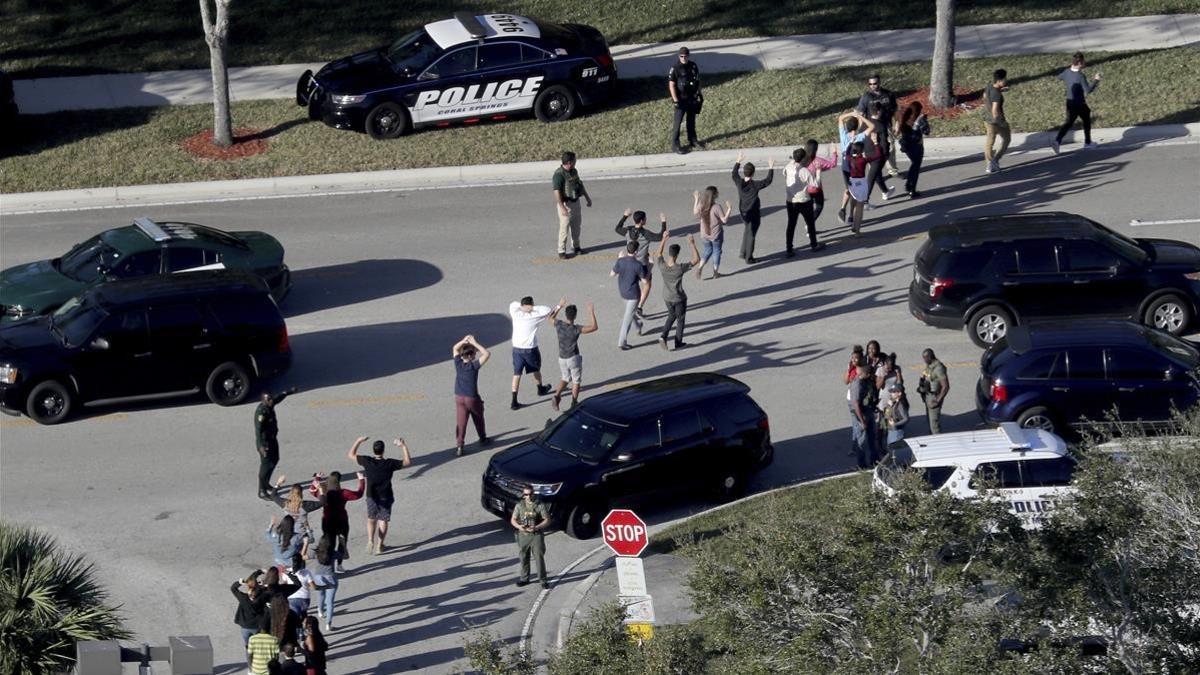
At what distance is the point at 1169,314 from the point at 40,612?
1634 cm

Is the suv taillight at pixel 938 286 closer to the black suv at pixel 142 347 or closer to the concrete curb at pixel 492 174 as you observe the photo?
the concrete curb at pixel 492 174

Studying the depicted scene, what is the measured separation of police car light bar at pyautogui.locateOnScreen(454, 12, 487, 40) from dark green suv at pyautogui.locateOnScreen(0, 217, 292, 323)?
7.14 m

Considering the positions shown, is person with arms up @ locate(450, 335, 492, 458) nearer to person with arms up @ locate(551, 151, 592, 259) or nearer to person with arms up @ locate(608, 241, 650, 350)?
person with arms up @ locate(608, 241, 650, 350)

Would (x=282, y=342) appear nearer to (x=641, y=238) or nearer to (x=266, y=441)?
(x=266, y=441)

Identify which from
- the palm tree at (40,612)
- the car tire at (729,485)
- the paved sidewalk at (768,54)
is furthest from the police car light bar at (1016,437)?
the paved sidewalk at (768,54)

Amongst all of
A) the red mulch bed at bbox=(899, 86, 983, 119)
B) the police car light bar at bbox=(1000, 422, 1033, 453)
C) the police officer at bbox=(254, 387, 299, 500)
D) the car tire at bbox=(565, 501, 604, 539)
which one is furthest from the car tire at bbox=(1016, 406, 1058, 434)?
the red mulch bed at bbox=(899, 86, 983, 119)

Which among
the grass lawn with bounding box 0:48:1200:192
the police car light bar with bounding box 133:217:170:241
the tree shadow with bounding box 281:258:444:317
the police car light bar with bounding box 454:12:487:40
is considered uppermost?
the police car light bar with bounding box 454:12:487:40

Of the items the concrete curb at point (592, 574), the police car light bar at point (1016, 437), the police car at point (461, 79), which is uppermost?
the police car at point (461, 79)

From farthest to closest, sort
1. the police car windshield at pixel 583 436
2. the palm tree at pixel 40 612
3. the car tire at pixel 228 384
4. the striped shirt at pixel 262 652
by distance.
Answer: the car tire at pixel 228 384 < the police car windshield at pixel 583 436 < the striped shirt at pixel 262 652 < the palm tree at pixel 40 612

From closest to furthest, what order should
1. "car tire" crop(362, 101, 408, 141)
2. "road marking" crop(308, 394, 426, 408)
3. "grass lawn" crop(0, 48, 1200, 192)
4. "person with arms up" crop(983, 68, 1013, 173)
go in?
1. "road marking" crop(308, 394, 426, 408)
2. "person with arms up" crop(983, 68, 1013, 173)
3. "grass lawn" crop(0, 48, 1200, 192)
4. "car tire" crop(362, 101, 408, 141)

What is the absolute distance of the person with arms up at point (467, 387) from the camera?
20.5 metres

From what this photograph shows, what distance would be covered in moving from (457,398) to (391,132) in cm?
1108

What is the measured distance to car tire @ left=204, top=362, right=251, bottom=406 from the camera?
22016mm

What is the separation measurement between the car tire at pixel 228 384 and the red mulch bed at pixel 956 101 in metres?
14.0
